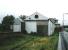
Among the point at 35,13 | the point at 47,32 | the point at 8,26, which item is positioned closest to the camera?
the point at 47,32

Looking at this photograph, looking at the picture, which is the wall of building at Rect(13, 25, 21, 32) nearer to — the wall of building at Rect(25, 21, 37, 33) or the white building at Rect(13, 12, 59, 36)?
the white building at Rect(13, 12, 59, 36)

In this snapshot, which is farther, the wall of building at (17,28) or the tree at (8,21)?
the tree at (8,21)

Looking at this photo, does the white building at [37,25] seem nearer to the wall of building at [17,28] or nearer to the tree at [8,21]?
the wall of building at [17,28]

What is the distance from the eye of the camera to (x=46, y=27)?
2302 inches

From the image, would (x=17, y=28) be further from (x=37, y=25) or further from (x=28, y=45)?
(x=28, y=45)

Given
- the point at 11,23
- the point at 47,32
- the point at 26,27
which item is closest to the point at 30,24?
the point at 26,27

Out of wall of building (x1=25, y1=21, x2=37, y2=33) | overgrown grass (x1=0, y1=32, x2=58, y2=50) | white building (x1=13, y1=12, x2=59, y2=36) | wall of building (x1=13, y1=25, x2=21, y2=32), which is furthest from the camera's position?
wall of building (x1=13, y1=25, x2=21, y2=32)

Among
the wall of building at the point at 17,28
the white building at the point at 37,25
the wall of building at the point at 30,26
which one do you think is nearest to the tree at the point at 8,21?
the wall of building at the point at 17,28

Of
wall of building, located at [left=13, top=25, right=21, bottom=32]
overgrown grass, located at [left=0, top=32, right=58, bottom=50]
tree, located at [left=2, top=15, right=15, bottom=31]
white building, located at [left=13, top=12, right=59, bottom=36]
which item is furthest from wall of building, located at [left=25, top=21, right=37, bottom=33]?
overgrown grass, located at [left=0, top=32, right=58, bottom=50]

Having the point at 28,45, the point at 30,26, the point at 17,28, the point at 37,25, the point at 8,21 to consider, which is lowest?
the point at 28,45

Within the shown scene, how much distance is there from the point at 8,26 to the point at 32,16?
895 centimetres

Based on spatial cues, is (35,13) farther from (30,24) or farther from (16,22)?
(16,22)

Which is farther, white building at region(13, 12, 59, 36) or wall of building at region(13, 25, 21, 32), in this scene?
wall of building at region(13, 25, 21, 32)

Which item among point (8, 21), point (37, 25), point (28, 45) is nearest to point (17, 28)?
point (37, 25)
